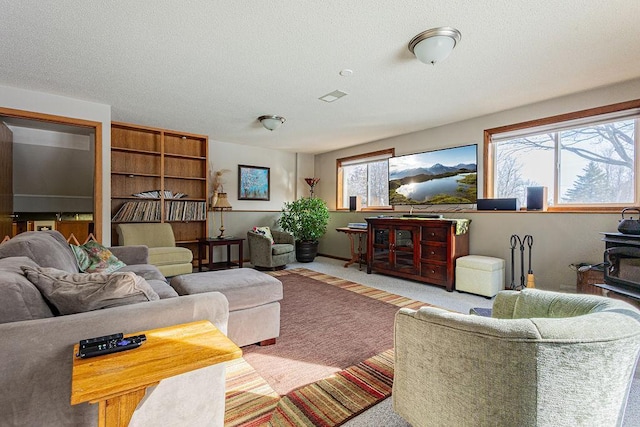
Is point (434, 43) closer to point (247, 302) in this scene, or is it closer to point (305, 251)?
point (247, 302)

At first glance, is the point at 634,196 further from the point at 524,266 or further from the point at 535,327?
the point at 535,327

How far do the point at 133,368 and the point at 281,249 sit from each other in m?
4.34

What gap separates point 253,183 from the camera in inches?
244

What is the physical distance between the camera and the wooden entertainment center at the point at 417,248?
12.8ft

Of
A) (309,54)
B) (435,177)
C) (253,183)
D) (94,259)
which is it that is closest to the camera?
(309,54)

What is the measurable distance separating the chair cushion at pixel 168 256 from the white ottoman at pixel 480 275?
3584 mm

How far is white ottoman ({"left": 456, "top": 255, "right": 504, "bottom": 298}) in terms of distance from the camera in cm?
352

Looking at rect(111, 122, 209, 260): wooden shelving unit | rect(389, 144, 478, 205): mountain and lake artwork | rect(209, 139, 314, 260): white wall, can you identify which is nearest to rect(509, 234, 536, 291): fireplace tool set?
rect(389, 144, 478, 205): mountain and lake artwork

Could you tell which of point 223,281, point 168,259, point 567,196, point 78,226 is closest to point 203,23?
point 223,281

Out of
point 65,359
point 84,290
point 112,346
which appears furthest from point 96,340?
point 84,290

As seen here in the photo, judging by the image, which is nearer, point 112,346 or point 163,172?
point 112,346

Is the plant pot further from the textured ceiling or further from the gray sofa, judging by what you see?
the gray sofa

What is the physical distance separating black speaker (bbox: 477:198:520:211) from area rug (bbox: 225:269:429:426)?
1.68 m

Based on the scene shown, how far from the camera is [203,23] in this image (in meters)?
2.13
